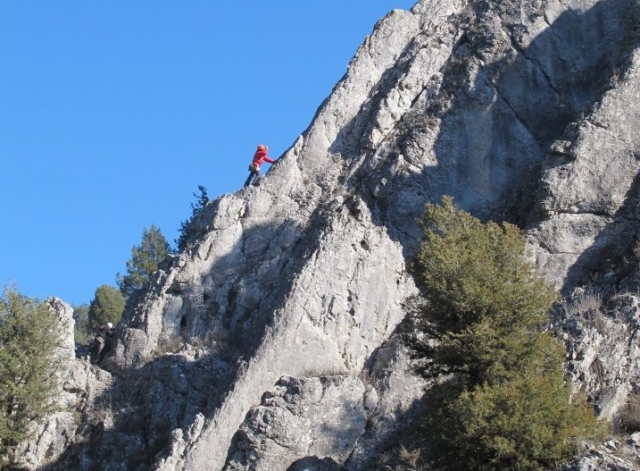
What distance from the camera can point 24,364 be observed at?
36188 millimetres

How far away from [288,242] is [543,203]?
8.44 meters

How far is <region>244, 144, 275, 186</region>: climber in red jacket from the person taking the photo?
42156 mm

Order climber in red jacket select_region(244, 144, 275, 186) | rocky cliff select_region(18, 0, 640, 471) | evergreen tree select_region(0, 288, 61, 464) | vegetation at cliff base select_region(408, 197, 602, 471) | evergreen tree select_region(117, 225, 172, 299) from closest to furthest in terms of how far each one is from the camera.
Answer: vegetation at cliff base select_region(408, 197, 602, 471) < rocky cliff select_region(18, 0, 640, 471) < evergreen tree select_region(0, 288, 61, 464) < climber in red jacket select_region(244, 144, 275, 186) < evergreen tree select_region(117, 225, 172, 299)

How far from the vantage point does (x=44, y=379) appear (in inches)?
1428

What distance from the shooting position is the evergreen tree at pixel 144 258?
59812 millimetres

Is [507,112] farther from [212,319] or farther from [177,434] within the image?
[177,434]

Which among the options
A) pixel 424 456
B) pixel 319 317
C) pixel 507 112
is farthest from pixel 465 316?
pixel 507 112

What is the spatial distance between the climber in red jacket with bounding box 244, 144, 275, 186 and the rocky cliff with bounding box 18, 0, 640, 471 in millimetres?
637

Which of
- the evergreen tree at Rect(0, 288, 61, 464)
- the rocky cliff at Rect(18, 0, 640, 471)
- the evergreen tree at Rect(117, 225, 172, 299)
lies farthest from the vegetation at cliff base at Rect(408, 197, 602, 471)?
the evergreen tree at Rect(117, 225, 172, 299)

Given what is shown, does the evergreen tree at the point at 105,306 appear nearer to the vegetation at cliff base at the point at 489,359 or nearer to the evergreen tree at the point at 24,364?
the evergreen tree at the point at 24,364

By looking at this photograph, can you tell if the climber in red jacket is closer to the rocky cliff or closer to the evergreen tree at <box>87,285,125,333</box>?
the rocky cliff

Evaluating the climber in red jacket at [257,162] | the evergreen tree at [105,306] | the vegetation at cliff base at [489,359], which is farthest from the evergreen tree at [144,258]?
the vegetation at cliff base at [489,359]

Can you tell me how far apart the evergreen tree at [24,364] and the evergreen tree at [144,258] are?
21.3 meters

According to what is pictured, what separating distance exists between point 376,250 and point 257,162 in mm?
8245
